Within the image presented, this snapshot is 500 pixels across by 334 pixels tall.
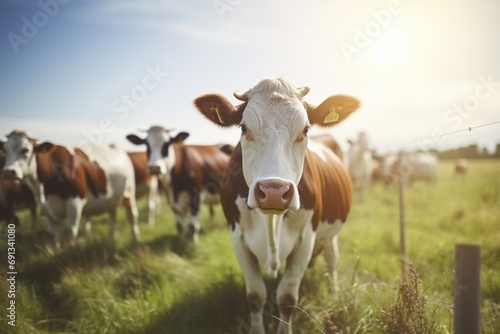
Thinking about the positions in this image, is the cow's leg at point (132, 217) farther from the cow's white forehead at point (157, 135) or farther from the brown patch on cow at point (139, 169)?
the brown patch on cow at point (139, 169)

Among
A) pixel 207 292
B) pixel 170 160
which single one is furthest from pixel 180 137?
pixel 207 292

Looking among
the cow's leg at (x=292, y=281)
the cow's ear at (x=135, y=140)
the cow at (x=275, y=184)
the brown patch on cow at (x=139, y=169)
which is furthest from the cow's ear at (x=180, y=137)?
the cow's leg at (x=292, y=281)

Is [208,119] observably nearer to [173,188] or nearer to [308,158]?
[308,158]

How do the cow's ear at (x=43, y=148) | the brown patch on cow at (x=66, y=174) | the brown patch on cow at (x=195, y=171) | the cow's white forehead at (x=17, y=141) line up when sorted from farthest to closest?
the brown patch on cow at (x=195, y=171), the brown patch on cow at (x=66, y=174), the cow's ear at (x=43, y=148), the cow's white forehead at (x=17, y=141)

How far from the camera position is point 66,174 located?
5621 millimetres

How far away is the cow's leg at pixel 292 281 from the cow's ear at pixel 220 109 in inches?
49.7

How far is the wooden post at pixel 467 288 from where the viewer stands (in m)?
1.65

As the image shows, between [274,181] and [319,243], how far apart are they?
2196mm

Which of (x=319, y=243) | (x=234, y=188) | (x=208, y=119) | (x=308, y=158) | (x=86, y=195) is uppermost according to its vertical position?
(x=208, y=119)

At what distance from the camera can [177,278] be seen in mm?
4363

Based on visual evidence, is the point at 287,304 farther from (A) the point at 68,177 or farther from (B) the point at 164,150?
(B) the point at 164,150

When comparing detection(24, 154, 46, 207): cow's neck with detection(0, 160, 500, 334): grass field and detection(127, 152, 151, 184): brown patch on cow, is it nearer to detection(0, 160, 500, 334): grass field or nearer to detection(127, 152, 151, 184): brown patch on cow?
detection(0, 160, 500, 334): grass field

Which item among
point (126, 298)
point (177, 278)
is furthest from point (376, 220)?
point (126, 298)

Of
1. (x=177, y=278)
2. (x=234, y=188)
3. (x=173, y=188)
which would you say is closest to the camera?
(x=234, y=188)
